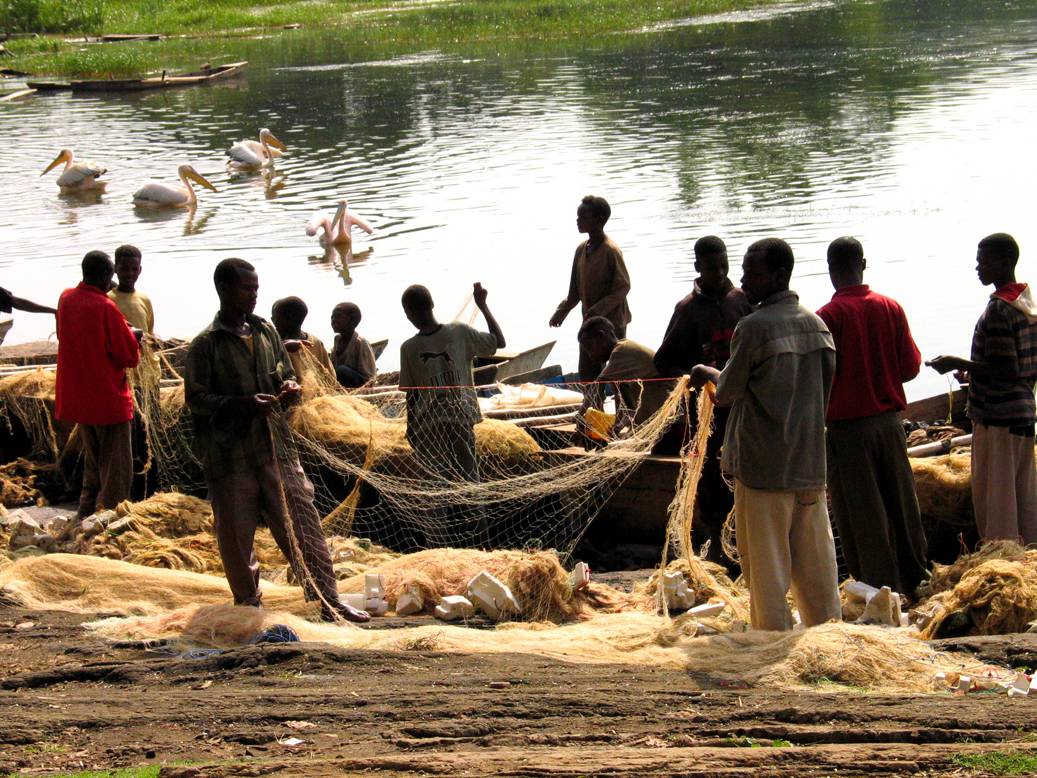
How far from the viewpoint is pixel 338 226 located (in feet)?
62.7

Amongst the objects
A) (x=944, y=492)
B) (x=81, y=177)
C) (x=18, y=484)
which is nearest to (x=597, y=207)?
(x=944, y=492)

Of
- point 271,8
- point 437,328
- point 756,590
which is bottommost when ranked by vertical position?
point 756,590

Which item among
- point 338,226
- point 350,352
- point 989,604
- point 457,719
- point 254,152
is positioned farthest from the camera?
point 254,152

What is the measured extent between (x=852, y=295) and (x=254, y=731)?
11.0ft

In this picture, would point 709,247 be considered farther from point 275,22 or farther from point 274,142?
point 275,22

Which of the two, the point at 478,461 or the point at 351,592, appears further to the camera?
the point at 478,461

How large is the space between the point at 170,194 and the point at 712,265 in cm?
1765

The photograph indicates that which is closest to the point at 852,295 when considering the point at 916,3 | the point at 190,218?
the point at 190,218

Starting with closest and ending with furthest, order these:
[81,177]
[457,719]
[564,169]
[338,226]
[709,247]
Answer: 1. [457,719]
2. [709,247]
3. [338,226]
4. [564,169]
5. [81,177]

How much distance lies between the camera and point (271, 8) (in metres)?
55.9

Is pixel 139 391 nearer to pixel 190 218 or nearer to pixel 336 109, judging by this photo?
pixel 190 218

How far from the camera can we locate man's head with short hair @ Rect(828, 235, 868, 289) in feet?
22.0

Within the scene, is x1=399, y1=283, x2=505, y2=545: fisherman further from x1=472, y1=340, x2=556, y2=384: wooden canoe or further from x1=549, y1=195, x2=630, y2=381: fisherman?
x1=472, y1=340, x2=556, y2=384: wooden canoe

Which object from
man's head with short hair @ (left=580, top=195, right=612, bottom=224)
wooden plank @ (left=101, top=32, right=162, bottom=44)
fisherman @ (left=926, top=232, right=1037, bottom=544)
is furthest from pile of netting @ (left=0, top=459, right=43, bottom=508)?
wooden plank @ (left=101, top=32, right=162, bottom=44)
